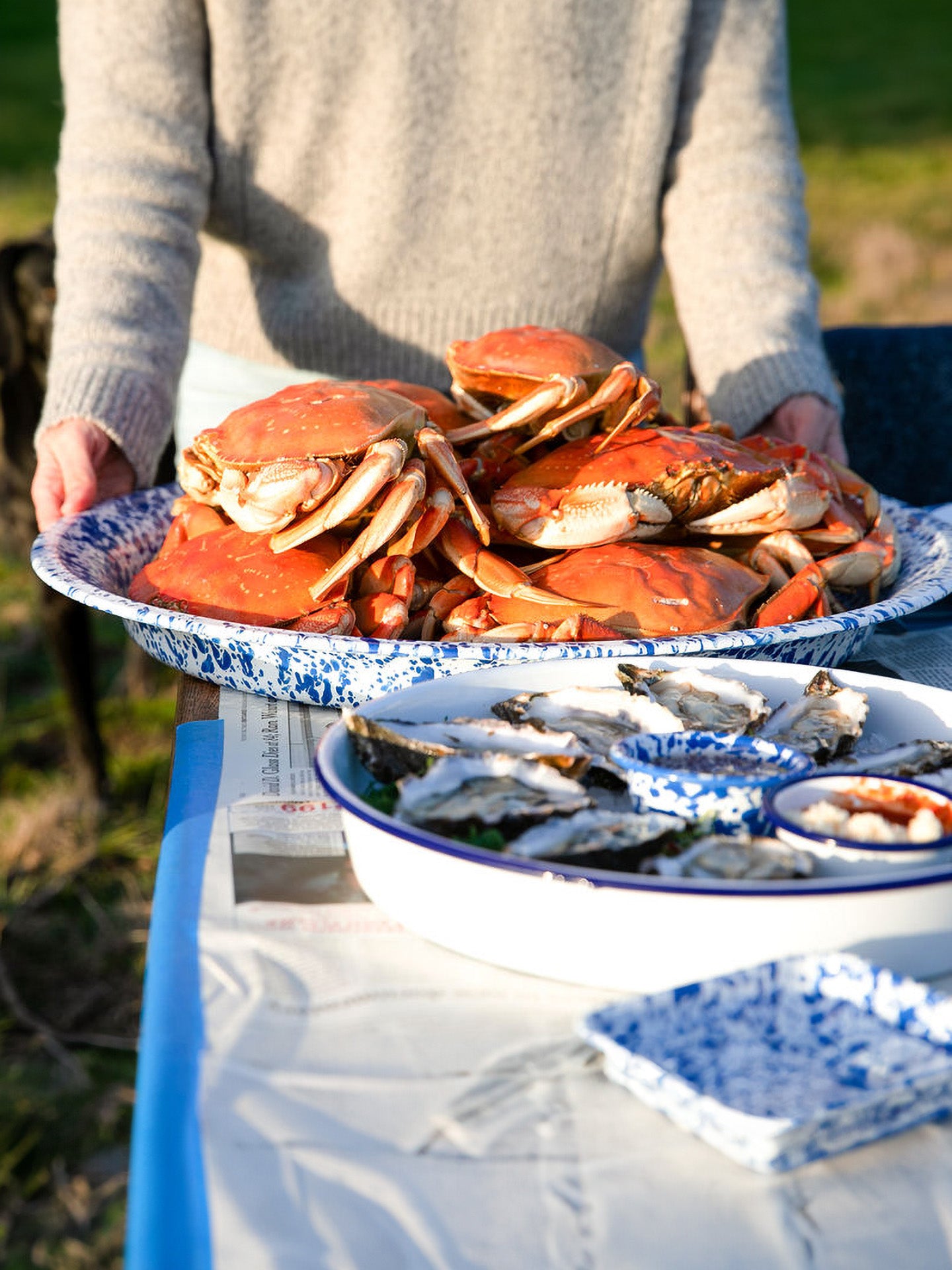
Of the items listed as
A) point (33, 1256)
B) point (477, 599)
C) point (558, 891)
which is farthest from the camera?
point (33, 1256)

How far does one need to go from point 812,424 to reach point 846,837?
1177 millimetres

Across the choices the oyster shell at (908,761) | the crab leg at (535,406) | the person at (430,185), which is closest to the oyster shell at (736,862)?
the oyster shell at (908,761)

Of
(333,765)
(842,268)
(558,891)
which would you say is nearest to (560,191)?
(333,765)

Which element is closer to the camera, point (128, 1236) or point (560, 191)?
point (128, 1236)

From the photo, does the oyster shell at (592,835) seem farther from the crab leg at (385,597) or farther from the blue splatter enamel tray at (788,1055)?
the crab leg at (385,597)

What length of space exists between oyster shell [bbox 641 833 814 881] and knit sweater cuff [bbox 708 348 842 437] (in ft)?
3.97

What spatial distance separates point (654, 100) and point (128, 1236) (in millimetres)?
1813

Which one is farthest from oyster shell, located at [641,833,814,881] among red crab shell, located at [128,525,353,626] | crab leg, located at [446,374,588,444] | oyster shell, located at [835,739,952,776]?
crab leg, located at [446,374,588,444]

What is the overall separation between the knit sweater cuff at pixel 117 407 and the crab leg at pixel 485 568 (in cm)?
49

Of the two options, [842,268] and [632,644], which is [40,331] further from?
[842,268]

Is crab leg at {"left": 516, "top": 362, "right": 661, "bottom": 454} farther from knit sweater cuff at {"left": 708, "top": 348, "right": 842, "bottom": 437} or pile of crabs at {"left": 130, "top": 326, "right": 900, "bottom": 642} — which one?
knit sweater cuff at {"left": 708, "top": 348, "right": 842, "bottom": 437}

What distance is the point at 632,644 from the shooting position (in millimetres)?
997

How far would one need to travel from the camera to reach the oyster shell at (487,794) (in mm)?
716

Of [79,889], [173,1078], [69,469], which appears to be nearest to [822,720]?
[173,1078]
